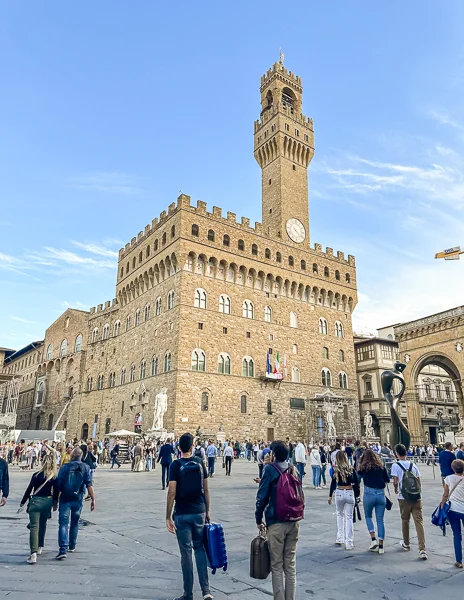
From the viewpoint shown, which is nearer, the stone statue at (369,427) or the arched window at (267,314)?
the arched window at (267,314)

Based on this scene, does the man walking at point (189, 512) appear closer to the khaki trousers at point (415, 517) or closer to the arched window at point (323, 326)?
the khaki trousers at point (415, 517)

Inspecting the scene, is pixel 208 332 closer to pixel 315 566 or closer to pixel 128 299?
pixel 128 299

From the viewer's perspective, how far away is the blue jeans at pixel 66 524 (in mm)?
5953

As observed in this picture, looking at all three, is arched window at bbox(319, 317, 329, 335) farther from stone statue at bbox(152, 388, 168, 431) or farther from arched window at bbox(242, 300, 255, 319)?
stone statue at bbox(152, 388, 168, 431)

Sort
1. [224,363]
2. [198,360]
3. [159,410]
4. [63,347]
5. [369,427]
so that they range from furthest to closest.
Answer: [63,347] < [369,427] < [224,363] < [198,360] < [159,410]

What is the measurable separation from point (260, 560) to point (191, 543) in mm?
771

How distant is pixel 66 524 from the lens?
6090 millimetres

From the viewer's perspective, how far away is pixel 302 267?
1532 inches

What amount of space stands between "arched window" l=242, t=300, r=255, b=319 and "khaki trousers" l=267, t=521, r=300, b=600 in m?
30.3

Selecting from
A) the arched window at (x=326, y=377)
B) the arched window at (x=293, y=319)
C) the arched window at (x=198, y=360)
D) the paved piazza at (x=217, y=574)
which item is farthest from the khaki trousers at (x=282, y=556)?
the arched window at (x=326, y=377)

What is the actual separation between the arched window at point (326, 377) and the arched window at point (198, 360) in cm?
1211

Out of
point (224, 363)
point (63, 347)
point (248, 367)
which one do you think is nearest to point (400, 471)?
point (224, 363)

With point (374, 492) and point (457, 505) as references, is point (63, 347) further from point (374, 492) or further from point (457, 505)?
point (457, 505)

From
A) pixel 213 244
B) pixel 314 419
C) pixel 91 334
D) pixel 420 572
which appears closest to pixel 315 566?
pixel 420 572
